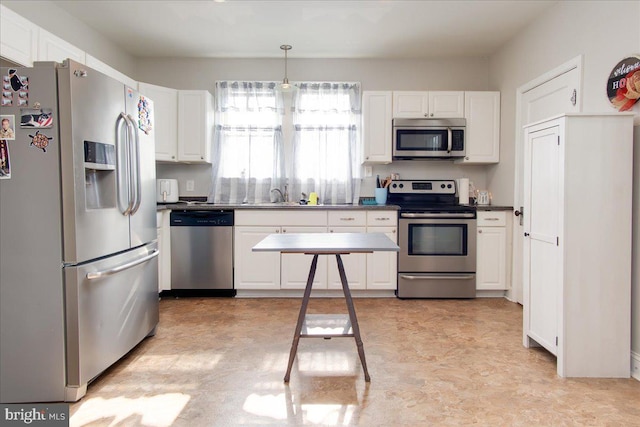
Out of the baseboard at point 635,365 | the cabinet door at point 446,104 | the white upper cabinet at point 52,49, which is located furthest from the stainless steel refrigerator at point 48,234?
the cabinet door at point 446,104

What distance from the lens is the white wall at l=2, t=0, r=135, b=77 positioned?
9.44 feet

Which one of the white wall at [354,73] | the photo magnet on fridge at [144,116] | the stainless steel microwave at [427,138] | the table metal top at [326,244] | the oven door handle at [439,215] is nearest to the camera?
the table metal top at [326,244]

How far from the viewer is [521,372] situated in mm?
2283

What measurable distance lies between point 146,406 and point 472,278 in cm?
313

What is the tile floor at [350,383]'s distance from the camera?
183 centimetres

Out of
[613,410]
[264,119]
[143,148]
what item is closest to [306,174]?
[264,119]

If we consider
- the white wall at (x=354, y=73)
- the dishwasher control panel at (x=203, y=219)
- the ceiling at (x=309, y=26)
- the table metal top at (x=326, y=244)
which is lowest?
the table metal top at (x=326, y=244)

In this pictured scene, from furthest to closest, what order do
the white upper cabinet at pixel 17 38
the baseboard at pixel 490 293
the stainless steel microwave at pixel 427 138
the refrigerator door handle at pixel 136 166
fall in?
the stainless steel microwave at pixel 427 138 < the baseboard at pixel 490 293 < the refrigerator door handle at pixel 136 166 < the white upper cabinet at pixel 17 38

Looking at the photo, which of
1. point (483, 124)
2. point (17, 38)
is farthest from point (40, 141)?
point (483, 124)

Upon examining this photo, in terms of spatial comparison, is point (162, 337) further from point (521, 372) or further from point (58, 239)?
point (521, 372)

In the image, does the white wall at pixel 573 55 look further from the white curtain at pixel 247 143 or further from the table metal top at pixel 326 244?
the white curtain at pixel 247 143

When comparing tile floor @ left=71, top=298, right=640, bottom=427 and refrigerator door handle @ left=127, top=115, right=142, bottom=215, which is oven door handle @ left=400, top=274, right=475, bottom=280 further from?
refrigerator door handle @ left=127, top=115, right=142, bottom=215

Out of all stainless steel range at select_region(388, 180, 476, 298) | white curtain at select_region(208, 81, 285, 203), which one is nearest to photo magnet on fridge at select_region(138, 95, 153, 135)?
white curtain at select_region(208, 81, 285, 203)

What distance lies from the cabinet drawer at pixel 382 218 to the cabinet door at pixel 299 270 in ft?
1.60
